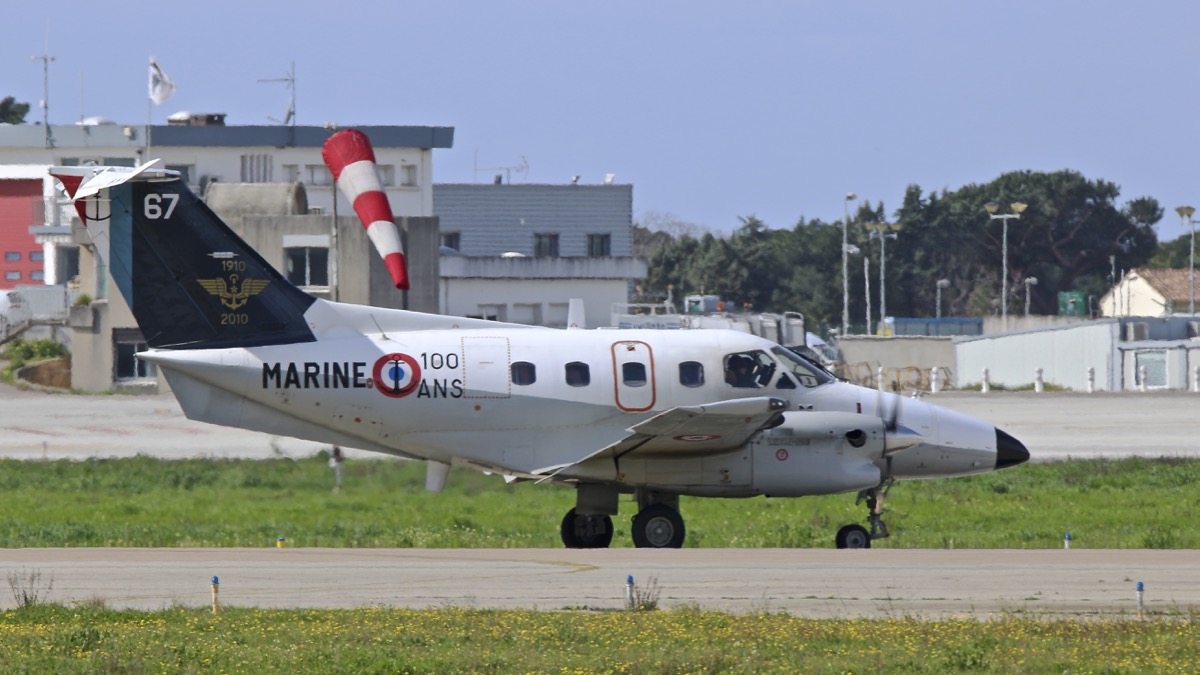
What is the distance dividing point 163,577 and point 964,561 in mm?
9102

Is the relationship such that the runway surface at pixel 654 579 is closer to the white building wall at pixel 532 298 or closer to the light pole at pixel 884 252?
the white building wall at pixel 532 298

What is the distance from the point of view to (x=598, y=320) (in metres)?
61.5

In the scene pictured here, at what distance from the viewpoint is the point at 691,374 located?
68.6 feet

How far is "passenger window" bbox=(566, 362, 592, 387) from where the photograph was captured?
20.9 m

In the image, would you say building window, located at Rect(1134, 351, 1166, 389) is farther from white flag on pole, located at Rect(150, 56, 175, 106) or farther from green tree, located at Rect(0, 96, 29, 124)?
green tree, located at Rect(0, 96, 29, 124)

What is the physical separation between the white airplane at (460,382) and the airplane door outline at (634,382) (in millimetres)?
27

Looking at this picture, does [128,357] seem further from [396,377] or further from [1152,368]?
[1152,368]

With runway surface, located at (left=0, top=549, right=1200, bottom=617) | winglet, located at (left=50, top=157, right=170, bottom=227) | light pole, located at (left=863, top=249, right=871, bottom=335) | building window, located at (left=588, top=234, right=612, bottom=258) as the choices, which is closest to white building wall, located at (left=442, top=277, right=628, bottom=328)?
building window, located at (left=588, top=234, right=612, bottom=258)

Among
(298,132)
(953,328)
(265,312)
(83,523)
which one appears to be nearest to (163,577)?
(265,312)

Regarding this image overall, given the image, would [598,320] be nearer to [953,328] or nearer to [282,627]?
[953,328]

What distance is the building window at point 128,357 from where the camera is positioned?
51.1 meters

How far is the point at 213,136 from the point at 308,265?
80.1 ft

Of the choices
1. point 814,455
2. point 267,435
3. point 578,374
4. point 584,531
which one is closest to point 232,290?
point 578,374

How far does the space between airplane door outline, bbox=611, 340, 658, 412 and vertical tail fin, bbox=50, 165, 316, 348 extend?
4.23 m
